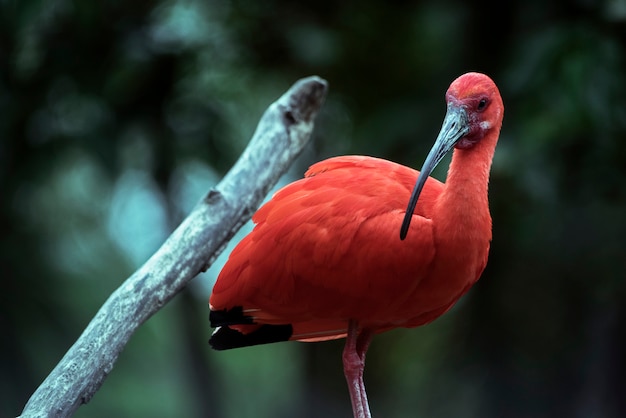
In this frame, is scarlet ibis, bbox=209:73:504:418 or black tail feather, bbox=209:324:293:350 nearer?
scarlet ibis, bbox=209:73:504:418

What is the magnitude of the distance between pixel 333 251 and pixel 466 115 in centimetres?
72

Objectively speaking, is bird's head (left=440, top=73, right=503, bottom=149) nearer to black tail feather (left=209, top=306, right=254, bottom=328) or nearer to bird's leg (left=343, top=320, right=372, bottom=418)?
bird's leg (left=343, top=320, right=372, bottom=418)

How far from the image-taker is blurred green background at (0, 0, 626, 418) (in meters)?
5.96

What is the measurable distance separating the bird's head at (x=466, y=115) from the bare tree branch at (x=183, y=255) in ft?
3.94

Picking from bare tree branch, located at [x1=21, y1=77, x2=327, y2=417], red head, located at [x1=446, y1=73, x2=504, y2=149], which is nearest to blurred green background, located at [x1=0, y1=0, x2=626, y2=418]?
bare tree branch, located at [x1=21, y1=77, x2=327, y2=417]

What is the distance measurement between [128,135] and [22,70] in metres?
0.99

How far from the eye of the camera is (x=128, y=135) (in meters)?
7.29

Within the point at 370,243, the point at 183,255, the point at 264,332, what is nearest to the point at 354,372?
the point at 264,332

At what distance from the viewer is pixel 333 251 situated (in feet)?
11.7

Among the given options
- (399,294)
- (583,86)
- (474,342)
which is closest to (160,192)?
(474,342)

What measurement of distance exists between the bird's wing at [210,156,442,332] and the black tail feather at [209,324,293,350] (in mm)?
176

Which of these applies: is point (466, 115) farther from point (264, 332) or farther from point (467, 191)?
point (264, 332)

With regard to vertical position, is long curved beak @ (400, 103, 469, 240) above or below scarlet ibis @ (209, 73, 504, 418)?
above

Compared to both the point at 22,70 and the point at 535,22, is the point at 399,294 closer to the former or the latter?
the point at 535,22
